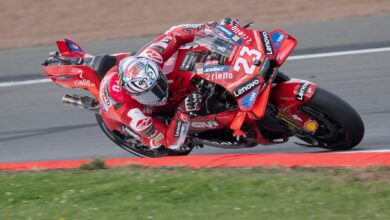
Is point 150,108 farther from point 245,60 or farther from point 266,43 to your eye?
point 266,43

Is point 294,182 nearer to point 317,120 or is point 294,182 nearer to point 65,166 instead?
point 317,120

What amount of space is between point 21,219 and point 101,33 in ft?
23.7

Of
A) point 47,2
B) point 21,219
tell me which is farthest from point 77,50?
point 47,2

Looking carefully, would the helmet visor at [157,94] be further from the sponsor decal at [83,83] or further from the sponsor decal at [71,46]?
the sponsor decal at [71,46]

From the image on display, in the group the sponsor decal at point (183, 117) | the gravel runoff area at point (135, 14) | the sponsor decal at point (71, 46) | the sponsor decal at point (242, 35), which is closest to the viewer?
the sponsor decal at point (242, 35)

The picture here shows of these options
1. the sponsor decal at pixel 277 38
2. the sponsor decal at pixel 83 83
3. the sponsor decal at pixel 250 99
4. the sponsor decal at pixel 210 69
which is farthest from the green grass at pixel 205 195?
the sponsor decal at pixel 83 83

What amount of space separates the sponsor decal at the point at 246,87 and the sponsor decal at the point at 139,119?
3.17ft

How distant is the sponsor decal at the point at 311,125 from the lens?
7.20 meters

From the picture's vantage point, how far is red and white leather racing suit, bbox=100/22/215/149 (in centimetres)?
750

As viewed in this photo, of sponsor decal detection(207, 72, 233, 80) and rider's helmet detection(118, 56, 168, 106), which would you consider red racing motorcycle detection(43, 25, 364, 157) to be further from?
rider's helmet detection(118, 56, 168, 106)

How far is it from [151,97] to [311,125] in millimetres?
1399

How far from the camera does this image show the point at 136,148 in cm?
818

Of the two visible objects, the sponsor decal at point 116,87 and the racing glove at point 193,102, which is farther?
the sponsor decal at point 116,87

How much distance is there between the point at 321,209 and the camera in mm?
5434
